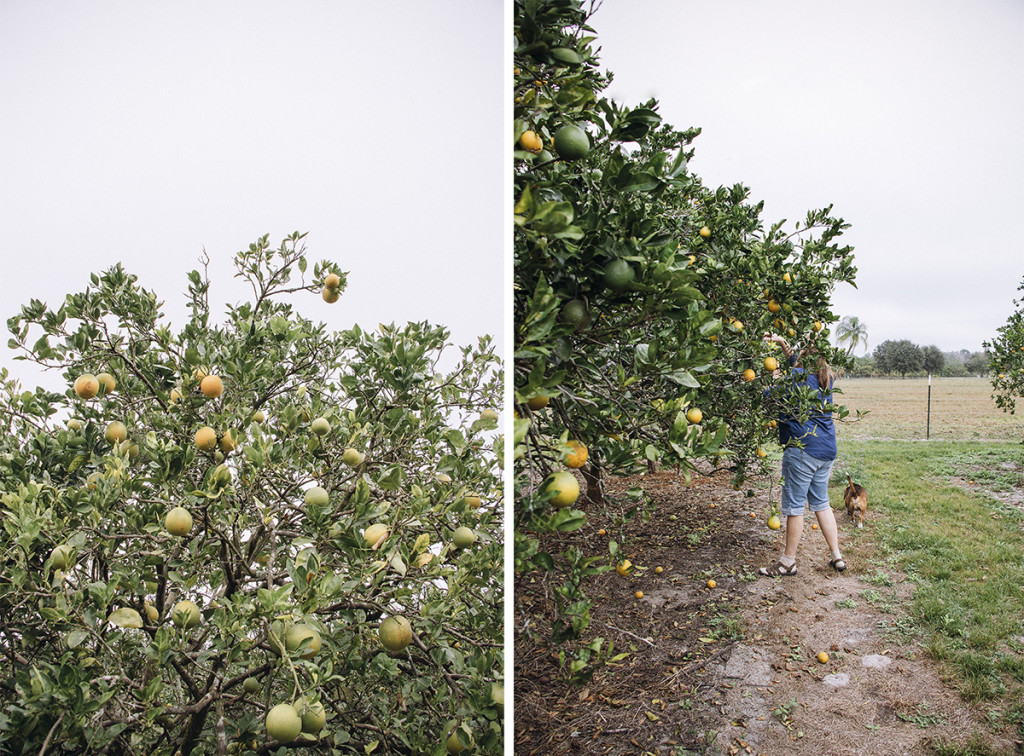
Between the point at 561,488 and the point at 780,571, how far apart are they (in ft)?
7.33

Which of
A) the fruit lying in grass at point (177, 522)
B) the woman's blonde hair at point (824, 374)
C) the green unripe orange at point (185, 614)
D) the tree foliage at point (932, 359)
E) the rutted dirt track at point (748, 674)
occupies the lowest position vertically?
the rutted dirt track at point (748, 674)

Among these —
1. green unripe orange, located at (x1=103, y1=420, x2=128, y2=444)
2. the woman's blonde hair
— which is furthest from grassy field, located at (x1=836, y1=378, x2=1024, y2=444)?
green unripe orange, located at (x1=103, y1=420, x2=128, y2=444)

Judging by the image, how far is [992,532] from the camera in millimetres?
1930

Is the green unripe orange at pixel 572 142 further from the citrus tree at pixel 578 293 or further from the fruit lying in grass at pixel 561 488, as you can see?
the fruit lying in grass at pixel 561 488

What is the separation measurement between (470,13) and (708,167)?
149cm

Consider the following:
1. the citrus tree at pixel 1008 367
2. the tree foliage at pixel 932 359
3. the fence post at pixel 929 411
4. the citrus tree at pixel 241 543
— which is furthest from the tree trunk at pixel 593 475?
the citrus tree at pixel 1008 367

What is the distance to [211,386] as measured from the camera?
1.28m

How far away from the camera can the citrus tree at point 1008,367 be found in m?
2.29

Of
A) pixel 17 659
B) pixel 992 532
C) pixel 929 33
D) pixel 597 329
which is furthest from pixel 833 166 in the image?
pixel 17 659

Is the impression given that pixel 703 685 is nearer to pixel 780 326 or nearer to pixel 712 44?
pixel 780 326

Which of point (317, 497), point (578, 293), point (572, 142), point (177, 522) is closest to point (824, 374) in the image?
point (578, 293)

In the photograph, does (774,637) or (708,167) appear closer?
(774,637)

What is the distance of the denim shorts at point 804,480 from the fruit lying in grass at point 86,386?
251 cm

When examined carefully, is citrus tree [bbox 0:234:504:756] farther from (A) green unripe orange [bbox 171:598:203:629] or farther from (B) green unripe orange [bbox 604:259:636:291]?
(B) green unripe orange [bbox 604:259:636:291]
